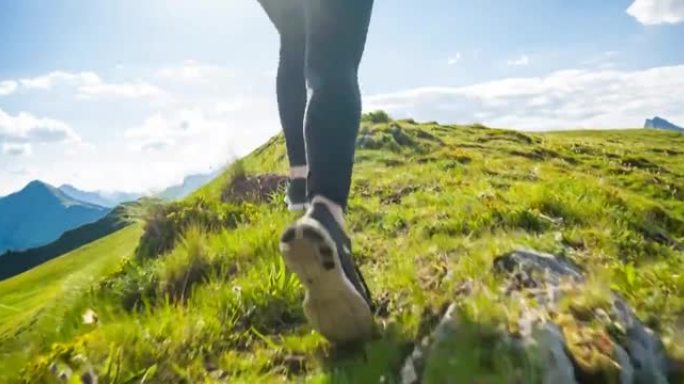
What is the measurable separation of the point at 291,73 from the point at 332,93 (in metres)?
1.27

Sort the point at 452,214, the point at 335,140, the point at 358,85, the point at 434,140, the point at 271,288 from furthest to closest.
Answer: the point at 434,140 < the point at 452,214 < the point at 271,288 < the point at 358,85 < the point at 335,140

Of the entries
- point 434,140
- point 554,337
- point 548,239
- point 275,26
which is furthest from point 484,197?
point 434,140

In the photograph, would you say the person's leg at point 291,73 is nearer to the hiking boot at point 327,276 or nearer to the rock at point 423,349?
the hiking boot at point 327,276

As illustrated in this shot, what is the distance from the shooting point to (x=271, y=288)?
3750 mm

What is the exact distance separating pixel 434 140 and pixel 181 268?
47.9 ft

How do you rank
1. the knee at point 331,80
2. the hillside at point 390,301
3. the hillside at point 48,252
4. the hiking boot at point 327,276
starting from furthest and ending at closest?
the hillside at point 48,252, the knee at point 331,80, the hillside at point 390,301, the hiking boot at point 327,276

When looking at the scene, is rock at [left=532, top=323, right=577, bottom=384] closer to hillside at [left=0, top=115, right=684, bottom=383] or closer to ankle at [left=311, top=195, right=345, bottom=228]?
hillside at [left=0, top=115, right=684, bottom=383]

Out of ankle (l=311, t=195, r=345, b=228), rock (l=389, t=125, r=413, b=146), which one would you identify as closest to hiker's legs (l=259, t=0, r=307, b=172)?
ankle (l=311, t=195, r=345, b=228)

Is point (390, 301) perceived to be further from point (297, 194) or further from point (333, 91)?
point (297, 194)

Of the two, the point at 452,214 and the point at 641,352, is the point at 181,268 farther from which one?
the point at 641,352

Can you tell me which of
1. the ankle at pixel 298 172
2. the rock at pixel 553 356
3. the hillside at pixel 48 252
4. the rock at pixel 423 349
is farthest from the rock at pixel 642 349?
the hillside at pixel 48 252

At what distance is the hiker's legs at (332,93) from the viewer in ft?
9.82

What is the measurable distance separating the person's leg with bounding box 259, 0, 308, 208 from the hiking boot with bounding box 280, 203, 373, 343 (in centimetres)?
151

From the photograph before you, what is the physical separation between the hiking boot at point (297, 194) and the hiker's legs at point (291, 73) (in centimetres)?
21
